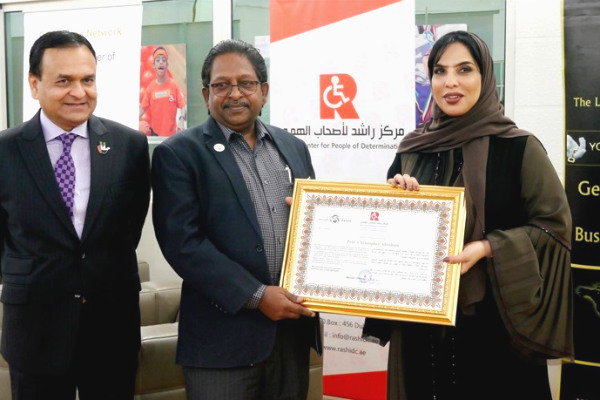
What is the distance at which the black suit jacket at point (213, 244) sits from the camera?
228cm

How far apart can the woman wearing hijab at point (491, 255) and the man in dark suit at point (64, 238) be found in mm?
976

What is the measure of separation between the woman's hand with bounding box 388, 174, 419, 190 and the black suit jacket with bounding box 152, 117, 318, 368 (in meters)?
0.47

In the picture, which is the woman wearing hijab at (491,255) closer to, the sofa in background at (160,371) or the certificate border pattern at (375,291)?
the certificate border pattern at (375,291)

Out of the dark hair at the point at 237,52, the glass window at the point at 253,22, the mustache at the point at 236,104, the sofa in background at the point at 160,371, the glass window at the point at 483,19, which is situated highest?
the glass window at the point at 253,22

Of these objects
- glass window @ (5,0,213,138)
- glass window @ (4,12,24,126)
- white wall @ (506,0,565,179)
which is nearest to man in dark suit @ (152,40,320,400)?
white wall @ (506,0,565,179)

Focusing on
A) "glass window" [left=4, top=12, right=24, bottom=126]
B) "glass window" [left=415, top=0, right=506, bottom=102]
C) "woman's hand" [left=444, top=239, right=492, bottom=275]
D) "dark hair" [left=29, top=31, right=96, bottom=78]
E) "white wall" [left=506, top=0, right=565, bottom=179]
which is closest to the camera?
"woman's hand" [left=444, top=239, right=492, bottom=275]

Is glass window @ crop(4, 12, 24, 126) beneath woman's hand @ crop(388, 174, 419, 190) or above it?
above

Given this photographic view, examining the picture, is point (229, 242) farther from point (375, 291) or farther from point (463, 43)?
point (463, 43)

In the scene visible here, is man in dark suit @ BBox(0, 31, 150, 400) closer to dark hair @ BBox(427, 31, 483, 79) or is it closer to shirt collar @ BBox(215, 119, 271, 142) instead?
shirt collar @ BBox(215, 119, 271, 142)

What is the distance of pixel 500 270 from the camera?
224cm

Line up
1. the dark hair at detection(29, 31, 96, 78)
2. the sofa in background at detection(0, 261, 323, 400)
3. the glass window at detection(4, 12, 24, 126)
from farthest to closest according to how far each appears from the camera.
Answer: the glass window at detection(4, 12, 24, 126) → the sofa in background at detection(0, 261, 323, 400) → the dark hair at detection(29, 31, 96, 78)

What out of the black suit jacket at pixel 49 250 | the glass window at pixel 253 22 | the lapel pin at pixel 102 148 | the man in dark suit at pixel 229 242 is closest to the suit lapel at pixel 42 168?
the black suit jacket at pixel 49 250

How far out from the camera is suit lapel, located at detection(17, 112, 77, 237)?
2.37 metres

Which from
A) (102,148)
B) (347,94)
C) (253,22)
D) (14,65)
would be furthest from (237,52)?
(14,65)
